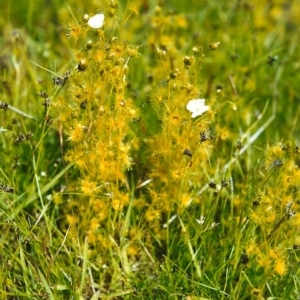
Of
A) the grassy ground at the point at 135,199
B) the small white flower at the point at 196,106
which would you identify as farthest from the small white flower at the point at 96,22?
the small white flower at the point at 196,106

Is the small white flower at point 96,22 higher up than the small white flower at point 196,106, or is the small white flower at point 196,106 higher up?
the small white flower at point 96,22

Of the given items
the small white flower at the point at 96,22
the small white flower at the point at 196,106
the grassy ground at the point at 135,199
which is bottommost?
the grassy ground at the point at 135,199

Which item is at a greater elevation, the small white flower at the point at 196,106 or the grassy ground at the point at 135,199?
the small white flower at the point at 196,106

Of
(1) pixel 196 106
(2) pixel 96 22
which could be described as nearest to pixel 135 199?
(1) pixel 196 106

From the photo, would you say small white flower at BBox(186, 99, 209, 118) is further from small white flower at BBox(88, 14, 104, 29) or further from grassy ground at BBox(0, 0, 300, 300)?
small white flower at BBox(88, 14, 104, 29)

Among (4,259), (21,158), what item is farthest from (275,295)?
(21,158)

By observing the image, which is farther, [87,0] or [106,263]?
[87,0]

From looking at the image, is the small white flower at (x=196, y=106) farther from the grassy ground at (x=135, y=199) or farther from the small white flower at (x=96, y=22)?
the small white flower at (x=96, y=22)

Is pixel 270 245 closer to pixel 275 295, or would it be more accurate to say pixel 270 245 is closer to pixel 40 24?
pixel 275 295

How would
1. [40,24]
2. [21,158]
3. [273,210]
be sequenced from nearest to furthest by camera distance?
[273,210] < [21,158] < [40,24]

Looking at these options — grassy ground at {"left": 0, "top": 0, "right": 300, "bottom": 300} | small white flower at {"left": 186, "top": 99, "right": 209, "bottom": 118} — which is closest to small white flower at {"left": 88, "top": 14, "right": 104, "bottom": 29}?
grassy ground at {"left": 0, "top": 0, "right": 300, "bottom": 300}

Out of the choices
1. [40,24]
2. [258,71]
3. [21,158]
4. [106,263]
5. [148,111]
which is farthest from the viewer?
[40,24]
